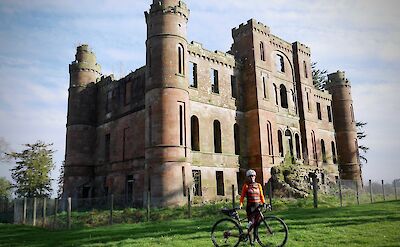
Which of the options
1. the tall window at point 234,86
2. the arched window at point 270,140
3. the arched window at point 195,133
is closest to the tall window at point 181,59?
the arched window at point 195,133

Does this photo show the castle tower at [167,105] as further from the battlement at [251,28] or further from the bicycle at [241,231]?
the bicycle at [241,231]

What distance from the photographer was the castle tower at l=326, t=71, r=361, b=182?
40531mm

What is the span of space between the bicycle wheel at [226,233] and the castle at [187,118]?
12748mm

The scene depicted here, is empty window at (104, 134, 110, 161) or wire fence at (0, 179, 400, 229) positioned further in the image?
empty window at (104, 134, 110, 161)

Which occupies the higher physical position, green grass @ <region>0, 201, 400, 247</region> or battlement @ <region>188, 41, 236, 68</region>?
battlement @ <region>188, 41, 236, 68</region>

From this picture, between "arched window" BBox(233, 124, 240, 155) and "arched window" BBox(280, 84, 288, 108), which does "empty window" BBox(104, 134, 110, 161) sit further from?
"arched window" BBox(280, 84, 288, 108)

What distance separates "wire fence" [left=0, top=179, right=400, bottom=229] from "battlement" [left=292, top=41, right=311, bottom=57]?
1395 cm

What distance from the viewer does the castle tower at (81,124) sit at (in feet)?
105

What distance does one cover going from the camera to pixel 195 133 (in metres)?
26.2

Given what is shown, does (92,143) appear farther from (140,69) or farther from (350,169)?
(350,169)

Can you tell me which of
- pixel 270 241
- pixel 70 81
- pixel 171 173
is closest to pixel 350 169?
pixel 171 173

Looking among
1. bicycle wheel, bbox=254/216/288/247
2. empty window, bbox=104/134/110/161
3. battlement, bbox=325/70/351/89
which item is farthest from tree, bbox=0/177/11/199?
bicycle wheel, bbox=254/216/288/247

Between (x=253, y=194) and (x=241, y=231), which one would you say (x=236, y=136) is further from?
(x=241, y=231)

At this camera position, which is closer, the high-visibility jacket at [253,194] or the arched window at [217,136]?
the high-visibility jacket at [253,194]
